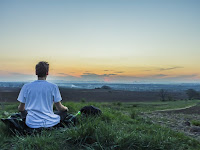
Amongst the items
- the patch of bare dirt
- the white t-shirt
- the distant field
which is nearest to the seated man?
the white t-shirt

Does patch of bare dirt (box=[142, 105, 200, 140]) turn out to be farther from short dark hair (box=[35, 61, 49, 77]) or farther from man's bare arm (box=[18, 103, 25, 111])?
man's bare arm (box=[18, 103, 25, 111])

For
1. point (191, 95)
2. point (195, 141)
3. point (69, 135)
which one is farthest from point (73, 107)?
point (191, 95)

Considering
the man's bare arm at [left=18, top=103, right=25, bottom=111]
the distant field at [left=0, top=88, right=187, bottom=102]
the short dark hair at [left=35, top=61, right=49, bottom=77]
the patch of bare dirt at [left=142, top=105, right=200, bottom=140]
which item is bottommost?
the distant field at [left=0, top=88, right=187, bottom=102]

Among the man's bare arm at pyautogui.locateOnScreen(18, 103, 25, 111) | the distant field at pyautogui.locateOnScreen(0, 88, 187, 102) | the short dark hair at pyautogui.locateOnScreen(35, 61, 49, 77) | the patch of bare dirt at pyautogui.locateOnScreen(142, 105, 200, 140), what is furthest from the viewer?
the distant field at pyautogui.locateOnScreen(0, 88, 187, 102)

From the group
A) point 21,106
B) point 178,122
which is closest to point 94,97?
point 178,122

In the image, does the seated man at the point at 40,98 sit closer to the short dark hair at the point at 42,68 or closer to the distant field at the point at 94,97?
the short dark hair at the point at 42,68

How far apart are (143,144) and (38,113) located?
2.39 m

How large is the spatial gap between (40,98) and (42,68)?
0.68m

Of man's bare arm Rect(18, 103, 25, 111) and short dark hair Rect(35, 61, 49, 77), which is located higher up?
short dark hair Rect(35, 61, 49, 77)

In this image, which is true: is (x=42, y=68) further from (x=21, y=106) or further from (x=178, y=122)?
(x=178, y=122)

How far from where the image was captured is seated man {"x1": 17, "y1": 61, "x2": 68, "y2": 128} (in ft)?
14.3

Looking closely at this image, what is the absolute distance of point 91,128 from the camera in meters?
4.00

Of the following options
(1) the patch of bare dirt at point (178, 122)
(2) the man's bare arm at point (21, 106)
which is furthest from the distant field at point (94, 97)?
(2) the man's bare arm at point (21, 106)

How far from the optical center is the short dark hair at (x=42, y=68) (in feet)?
14.1
